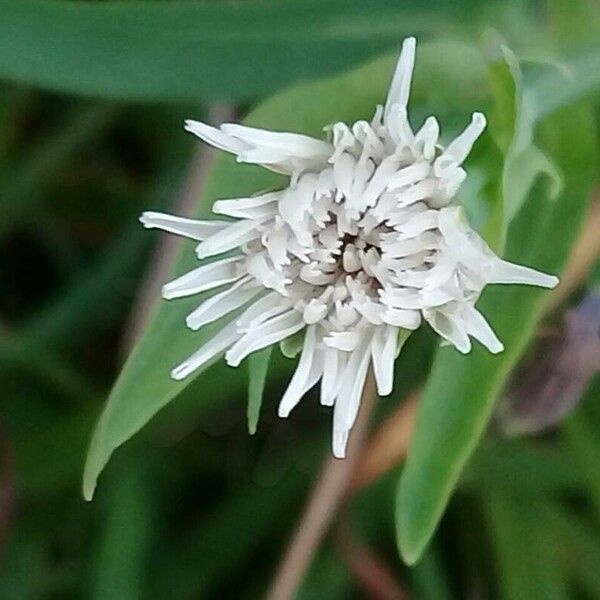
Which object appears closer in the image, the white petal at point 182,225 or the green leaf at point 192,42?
the white petal at point 182,225

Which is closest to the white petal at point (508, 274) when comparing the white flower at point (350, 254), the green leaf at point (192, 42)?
the white flower at point (350, 254)

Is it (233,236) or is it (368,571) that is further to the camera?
(368,571)

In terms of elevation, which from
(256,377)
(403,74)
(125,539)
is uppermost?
(403,74)

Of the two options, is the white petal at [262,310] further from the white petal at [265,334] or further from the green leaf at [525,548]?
the green leaf at [525,548]

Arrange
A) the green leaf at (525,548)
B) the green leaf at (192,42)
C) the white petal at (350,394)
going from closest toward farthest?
the white petal at (350,394) → the green leaf at (192,42) → the green leaf at (525,548)

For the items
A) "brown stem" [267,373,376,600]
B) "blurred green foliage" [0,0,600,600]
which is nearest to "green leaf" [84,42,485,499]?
"blurred green foliage" [0,0,600,600]

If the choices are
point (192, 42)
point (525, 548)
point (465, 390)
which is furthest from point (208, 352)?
point (525, 548)

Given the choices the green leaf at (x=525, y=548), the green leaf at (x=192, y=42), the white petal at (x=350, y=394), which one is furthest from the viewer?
the green leaf at (x=525, y=548)

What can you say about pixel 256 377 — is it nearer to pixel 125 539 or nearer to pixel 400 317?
pixel 400 317

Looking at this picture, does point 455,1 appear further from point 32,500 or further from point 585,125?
point 32,500
